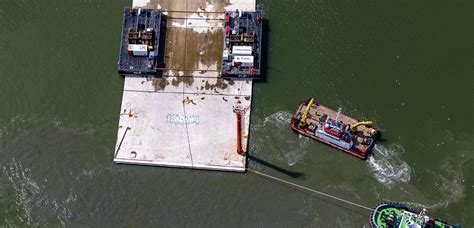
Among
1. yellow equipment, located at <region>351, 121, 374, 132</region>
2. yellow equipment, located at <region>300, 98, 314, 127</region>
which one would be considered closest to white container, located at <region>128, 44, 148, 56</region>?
yellow equipment, located at <region>300, 98, 314, 127</region>

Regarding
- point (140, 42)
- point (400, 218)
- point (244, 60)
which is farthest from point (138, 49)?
point (400, 218)

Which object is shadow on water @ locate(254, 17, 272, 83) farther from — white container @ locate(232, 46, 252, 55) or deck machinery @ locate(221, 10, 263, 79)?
white container @ locate(232, 46, 252, 55)

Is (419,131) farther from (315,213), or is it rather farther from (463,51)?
(315,213)

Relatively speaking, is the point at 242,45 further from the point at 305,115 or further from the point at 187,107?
the point at 305,115

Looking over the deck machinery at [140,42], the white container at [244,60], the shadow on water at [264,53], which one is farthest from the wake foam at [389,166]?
the deck machinery at [140,42]

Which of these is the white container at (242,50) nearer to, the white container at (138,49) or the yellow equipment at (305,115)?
the yellow equipment at (305,115)

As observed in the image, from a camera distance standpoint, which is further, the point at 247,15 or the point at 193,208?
the point at 247,15

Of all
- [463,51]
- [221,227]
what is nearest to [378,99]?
[463,51]
